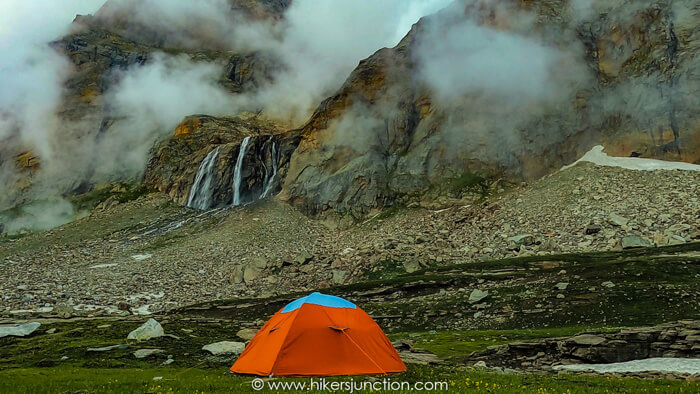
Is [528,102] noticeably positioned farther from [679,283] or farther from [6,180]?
[6,180]

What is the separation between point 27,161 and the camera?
15688 cm

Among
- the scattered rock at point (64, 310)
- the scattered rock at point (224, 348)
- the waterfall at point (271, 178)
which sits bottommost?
the scattered rock at point (64, 310)

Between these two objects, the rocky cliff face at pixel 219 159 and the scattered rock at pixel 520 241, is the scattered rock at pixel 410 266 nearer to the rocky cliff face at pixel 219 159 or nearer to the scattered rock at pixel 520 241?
the scattered rock at pixel 520 241

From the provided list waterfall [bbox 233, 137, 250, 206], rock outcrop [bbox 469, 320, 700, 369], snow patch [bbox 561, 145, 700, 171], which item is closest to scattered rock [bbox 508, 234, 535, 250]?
snow patch [bbox 561, 145, 700, 171]

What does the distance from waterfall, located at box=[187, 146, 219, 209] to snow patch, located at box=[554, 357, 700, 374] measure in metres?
104

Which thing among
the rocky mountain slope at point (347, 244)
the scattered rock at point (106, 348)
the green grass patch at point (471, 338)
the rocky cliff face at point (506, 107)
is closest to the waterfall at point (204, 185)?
the rocky mountain slope at point (347, 244)

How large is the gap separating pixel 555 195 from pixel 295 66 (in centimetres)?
14327

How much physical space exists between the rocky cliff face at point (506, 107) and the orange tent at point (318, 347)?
73.9 meters

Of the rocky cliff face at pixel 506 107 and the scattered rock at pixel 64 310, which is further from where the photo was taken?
the rocky cliff face at pixel 506 107

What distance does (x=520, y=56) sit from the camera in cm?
10069

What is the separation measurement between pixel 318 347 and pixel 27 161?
564ft

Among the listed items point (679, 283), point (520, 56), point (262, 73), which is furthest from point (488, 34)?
point (262, 73)

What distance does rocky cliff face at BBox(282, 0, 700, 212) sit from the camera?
8588 centimetres

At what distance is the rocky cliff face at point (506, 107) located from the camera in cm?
8588
